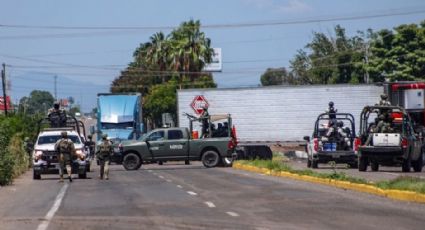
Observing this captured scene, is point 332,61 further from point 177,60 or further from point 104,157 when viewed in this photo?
point 104,157

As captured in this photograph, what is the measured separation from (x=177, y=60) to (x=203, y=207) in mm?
61025

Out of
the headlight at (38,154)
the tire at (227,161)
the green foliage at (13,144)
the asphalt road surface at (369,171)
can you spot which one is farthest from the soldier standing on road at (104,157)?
the tire at (227,161)

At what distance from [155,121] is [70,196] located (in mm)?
65758

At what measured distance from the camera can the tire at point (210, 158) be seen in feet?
138

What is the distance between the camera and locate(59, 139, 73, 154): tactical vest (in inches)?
1277

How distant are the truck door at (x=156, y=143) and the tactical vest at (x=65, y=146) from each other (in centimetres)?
910

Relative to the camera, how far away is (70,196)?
24469mm

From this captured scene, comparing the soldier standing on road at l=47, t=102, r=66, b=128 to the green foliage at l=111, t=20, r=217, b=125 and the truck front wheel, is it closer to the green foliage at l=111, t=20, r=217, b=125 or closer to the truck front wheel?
the truck front wheel

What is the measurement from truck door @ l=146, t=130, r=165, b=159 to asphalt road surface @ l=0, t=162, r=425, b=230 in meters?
12.0

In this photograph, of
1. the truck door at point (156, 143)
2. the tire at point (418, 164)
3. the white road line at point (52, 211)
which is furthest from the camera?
the truck door at point (156, 143)

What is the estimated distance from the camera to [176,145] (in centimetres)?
4159

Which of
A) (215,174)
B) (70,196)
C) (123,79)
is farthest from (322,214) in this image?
(123,79)

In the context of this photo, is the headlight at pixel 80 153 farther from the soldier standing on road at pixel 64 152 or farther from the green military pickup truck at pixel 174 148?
the green military pickup truck at pixel 174 148

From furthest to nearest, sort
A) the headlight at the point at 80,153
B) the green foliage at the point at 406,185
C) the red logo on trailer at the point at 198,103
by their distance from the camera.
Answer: the red logo on trailer at the point at 198,103, the headlight at the point at 80,153, the green foliage at the point at 406,185
